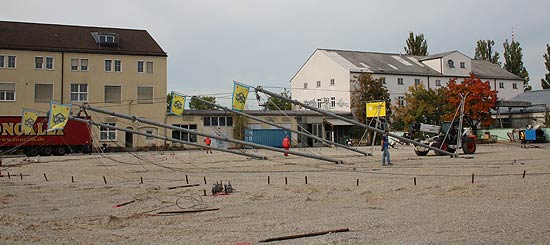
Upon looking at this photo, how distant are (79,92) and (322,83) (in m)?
31.3

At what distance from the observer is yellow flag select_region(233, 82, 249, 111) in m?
22.0

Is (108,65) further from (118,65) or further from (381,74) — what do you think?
(381,74)

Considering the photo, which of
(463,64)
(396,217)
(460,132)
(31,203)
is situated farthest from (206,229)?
(463,64)

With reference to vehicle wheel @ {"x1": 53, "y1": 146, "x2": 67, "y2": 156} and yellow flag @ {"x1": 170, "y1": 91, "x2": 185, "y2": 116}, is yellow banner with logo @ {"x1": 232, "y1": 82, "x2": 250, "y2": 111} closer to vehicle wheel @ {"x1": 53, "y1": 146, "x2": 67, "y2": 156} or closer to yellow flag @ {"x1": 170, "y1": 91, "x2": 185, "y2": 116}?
yellow flag @ {"x1": 170, "y1": 91, "x2": 185, "y2": 116}

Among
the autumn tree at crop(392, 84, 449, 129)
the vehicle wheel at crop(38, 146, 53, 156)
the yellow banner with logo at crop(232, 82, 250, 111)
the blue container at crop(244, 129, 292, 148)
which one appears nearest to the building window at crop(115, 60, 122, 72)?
the vehicle wheel at crop(38, 146, 53, 156)

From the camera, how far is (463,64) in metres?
71.4

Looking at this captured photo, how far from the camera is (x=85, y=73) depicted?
51.0 m

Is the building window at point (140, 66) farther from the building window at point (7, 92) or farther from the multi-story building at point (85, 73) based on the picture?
the building window at point (7, 92)

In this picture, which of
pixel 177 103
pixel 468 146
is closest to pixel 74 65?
pixel 177 103

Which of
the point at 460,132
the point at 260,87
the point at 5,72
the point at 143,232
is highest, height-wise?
the point at 5,72

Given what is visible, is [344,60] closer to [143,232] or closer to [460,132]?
[460,132]

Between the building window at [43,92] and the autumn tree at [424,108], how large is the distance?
3758cm

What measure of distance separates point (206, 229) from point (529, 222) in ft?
18.0

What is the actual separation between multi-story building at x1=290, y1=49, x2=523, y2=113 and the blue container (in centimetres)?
1134
